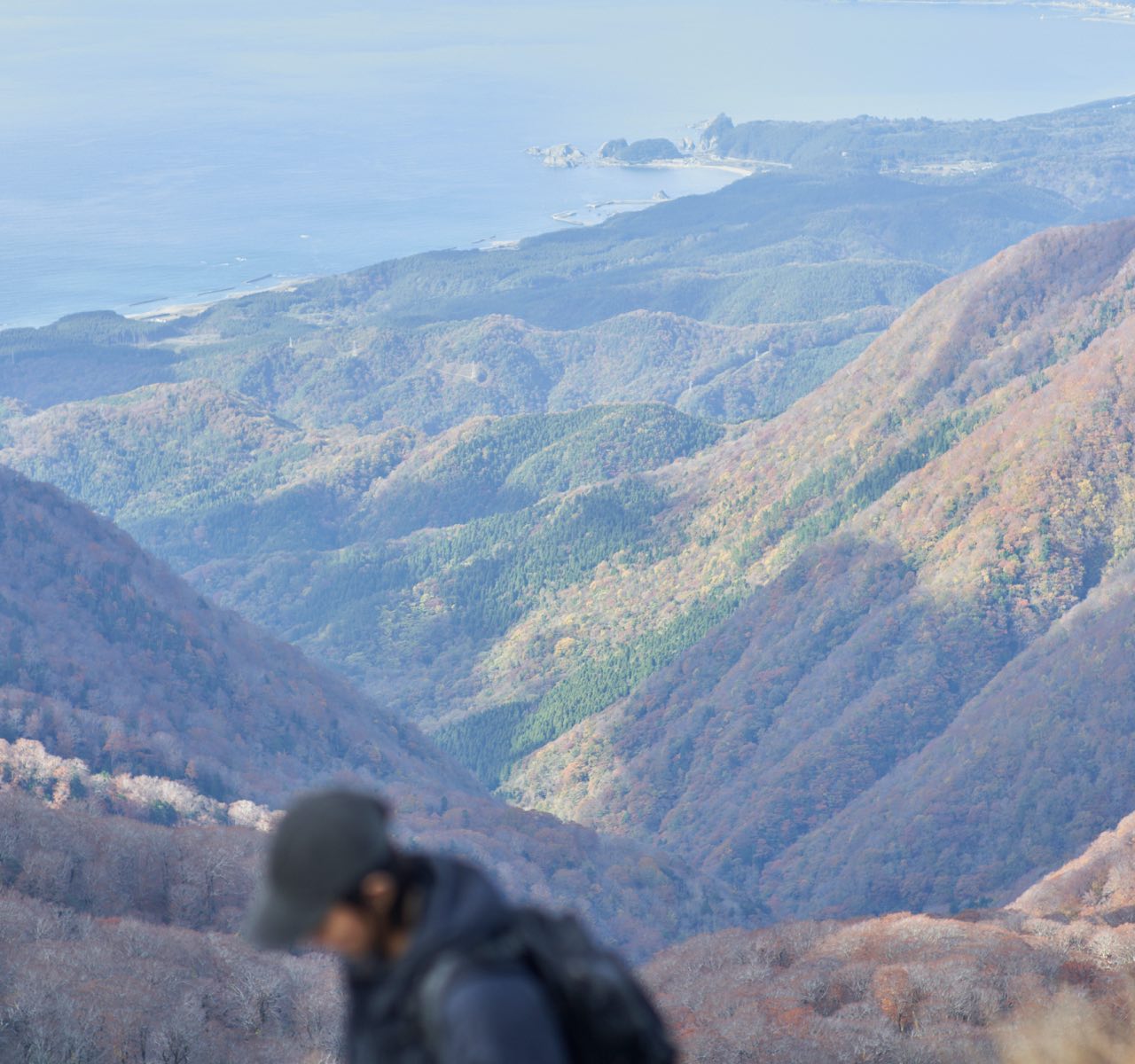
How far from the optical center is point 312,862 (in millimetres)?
5938

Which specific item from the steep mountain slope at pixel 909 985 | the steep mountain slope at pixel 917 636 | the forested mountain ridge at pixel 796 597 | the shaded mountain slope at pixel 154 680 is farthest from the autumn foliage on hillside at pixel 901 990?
the shaded mountain slope at pixel 154 680

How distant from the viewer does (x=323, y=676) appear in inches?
4707

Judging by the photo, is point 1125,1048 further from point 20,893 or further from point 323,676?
point 323,676

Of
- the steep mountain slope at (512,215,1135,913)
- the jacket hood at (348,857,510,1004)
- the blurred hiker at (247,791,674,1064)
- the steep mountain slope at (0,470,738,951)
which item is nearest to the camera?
the blurred hiker at (247,791,674,1064)

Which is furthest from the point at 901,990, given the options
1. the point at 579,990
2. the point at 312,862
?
the point at 312,862

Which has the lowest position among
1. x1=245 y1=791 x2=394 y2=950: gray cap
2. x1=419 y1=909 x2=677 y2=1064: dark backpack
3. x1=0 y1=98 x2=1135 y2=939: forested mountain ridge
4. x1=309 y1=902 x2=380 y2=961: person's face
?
x1=0 y1=98 x2=1135 y2=939: forested mountain ridge

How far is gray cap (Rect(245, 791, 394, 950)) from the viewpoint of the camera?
19.4 feet

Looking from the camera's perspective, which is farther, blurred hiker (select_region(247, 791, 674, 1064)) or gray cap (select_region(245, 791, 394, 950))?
gray cap (select_region(245, 791, 394, 950))

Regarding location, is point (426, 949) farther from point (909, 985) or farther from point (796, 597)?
point (796, 597)

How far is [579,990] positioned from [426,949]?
2.38 feet

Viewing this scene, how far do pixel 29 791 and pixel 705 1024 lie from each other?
39.1 m

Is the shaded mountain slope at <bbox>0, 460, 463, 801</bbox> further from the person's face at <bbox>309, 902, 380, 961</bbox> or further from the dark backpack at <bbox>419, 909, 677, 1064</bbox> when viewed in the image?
the dark backpack at <bbox>419, 909, 677, 1064</bbox>

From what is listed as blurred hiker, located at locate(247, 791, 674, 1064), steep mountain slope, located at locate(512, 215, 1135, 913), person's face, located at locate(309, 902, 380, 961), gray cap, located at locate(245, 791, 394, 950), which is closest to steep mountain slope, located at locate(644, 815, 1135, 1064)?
blurred hiker, located at locate(247, 791, 674, 1064)

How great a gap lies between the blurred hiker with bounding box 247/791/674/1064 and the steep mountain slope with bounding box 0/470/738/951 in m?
68.3
